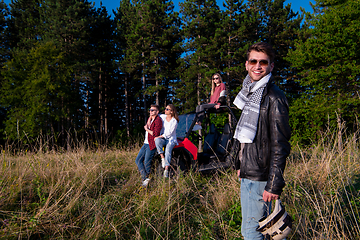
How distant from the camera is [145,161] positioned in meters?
4.80

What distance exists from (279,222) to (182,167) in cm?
353

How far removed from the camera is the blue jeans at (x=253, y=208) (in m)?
1.62

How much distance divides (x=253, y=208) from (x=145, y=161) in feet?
11.3

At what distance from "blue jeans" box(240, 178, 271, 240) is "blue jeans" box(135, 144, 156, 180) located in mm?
3287

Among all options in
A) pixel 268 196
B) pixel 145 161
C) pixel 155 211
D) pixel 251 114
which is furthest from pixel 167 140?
pixel 268 196

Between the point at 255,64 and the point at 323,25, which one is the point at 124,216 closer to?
the point at 255,64

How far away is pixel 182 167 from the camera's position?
4941mm

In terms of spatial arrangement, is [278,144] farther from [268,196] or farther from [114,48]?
[114,48]

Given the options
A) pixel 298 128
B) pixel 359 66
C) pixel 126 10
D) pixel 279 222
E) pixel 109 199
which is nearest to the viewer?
pixel 279 222

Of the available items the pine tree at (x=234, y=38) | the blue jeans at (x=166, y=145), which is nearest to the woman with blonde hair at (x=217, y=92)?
the blue jeans at (x=166, y=145)

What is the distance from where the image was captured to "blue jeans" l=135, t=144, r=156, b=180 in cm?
476

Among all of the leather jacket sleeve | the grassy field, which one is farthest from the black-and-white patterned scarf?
the grassy field

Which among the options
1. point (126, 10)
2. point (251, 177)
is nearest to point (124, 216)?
point (251, 177)

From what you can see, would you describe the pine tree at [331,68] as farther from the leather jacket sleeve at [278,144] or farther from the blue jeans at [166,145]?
the leather jacket sleeve at [278,144]
